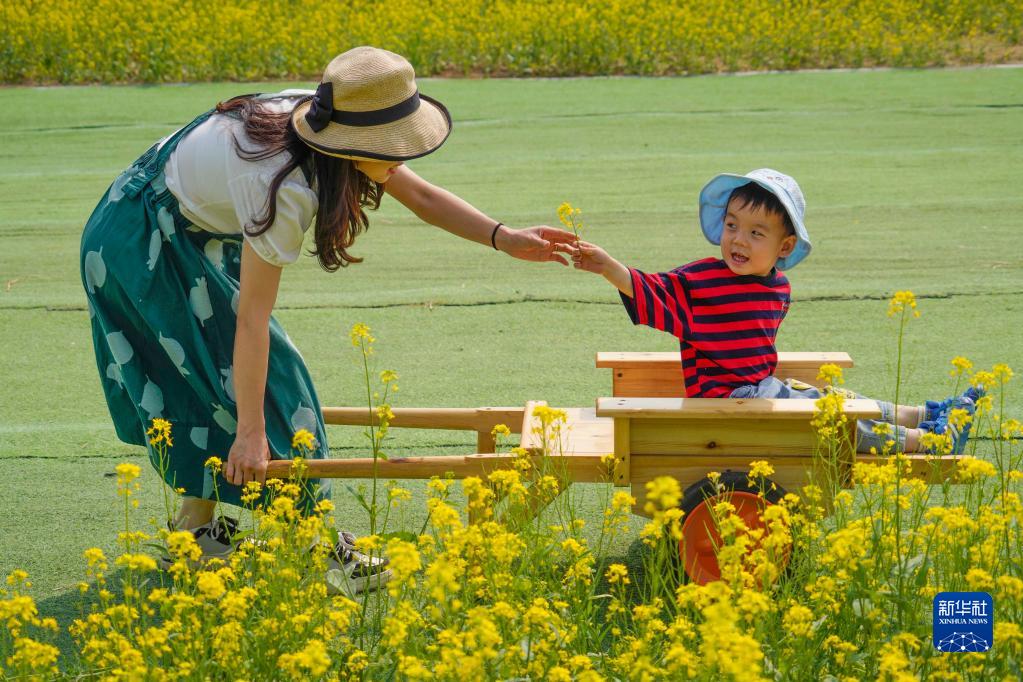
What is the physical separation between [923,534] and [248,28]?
12.3m

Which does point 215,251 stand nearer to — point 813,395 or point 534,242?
point 534,242

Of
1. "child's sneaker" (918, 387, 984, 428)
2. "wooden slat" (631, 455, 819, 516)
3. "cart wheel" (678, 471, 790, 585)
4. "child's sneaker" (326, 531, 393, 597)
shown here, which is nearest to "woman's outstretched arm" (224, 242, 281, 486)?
"child's sneaker" (326, 531, 393, 597)

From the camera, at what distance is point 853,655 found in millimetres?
2420

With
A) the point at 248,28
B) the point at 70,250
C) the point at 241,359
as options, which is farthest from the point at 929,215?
the point at 248,28

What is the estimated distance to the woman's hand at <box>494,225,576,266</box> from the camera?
3.48m

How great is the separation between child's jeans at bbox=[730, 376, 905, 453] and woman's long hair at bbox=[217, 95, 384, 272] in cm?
113

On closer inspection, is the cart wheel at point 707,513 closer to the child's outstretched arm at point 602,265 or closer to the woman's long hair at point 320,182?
the child's outstretched arm at point 602,265

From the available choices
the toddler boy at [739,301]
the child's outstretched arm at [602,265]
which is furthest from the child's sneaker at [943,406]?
the child's outstretched arm at [602,265]

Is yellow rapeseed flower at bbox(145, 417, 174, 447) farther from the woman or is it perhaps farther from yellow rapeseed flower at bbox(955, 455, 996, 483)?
yellow rapeseed flower at bbox(955, 455, 996, 483)

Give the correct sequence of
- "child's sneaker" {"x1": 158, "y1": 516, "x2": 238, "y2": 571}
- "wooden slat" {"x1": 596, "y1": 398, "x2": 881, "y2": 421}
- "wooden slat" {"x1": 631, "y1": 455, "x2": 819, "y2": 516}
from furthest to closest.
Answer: "child's sneaker" {"x1": 158, "y1": 516, "x2": 238, "y2": 571} < "wooden slat" {"x1": 631, "y1": 455, "x2": 819, "y2": 516} < "wooden slat" {"x1": 596, "y1": 398, "x2": 881, "y2": 421}

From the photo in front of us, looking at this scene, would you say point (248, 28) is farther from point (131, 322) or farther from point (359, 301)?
point (131, 322)

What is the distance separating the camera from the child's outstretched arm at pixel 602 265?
3363 millimetres

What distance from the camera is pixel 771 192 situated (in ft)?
11.6

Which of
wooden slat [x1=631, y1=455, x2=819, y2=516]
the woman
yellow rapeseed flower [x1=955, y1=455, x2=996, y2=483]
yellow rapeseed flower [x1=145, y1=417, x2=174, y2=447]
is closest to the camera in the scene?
yellow rapeseed flower [x1=955, y1=455, x2=996, y2=483]
